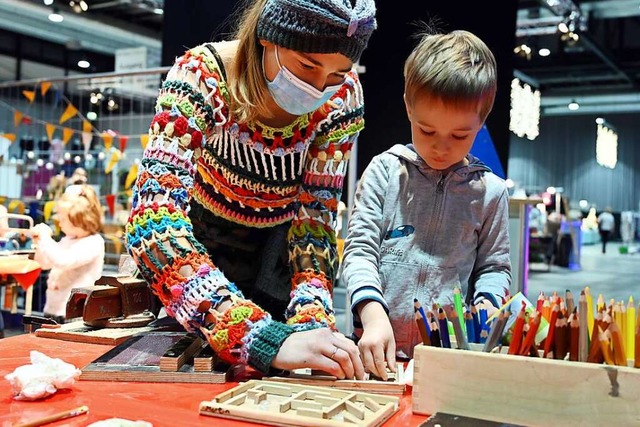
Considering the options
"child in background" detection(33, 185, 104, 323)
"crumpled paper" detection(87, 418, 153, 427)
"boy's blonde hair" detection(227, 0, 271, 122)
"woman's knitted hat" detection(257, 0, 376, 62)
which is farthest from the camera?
"child in background" detection(33, 185, 104, 323)

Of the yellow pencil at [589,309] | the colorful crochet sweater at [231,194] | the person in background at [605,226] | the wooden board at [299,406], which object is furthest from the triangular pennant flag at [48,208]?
the person in background at [605,226]

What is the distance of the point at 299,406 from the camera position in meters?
0.77

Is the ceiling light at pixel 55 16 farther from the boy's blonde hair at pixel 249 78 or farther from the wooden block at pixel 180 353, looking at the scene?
the wooden block at pixel 180 353

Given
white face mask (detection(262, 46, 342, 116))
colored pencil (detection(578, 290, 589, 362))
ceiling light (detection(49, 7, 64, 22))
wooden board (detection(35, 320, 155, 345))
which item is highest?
ceiling light (detection(49, 7, 64, 22))

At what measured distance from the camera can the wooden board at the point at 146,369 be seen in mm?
902

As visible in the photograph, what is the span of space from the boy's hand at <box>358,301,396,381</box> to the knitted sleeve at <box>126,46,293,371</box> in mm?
122

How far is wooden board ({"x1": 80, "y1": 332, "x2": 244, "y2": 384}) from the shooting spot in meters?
0.90

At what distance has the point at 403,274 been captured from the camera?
1220 millimetres

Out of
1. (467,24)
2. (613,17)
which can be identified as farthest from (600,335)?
(613,17)

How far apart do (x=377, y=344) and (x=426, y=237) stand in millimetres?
317

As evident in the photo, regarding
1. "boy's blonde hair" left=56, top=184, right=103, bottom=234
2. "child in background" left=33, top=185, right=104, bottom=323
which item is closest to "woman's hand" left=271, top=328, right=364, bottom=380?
"child in background" left=33, top=185, right=104, bottom=323

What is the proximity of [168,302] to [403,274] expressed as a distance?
1.47ft

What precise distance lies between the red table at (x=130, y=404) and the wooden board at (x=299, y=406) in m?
0.01

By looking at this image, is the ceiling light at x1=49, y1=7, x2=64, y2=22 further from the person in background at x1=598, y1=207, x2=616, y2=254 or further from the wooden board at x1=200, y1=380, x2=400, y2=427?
the person in background at x1=598, y1=207, x2=616, y2=254
